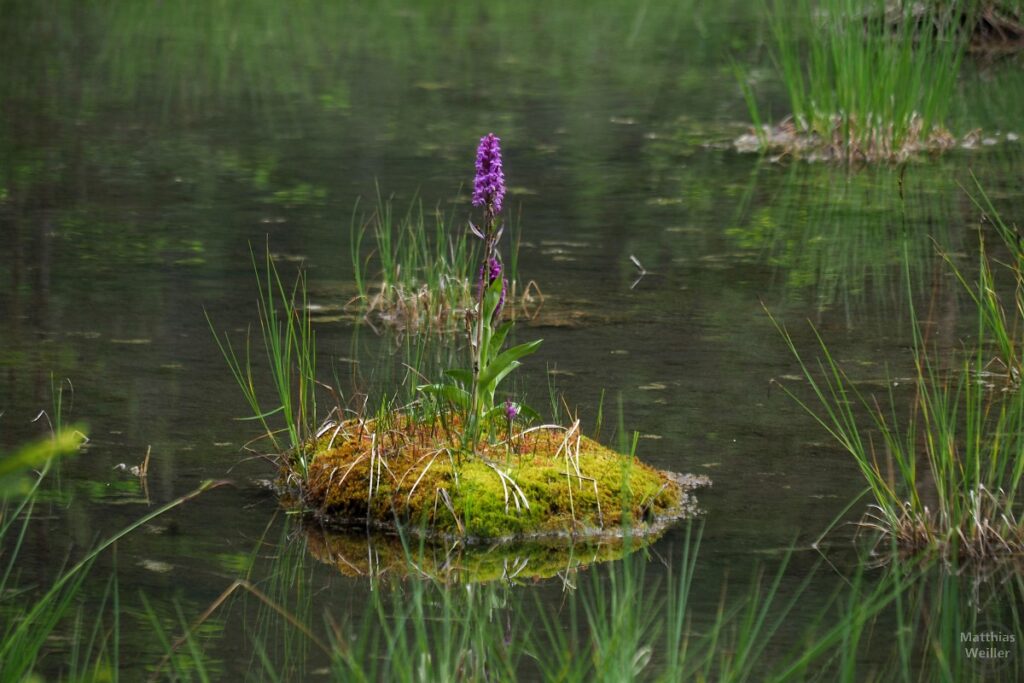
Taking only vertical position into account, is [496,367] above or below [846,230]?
above

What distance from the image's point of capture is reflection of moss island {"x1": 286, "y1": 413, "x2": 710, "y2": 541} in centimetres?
467

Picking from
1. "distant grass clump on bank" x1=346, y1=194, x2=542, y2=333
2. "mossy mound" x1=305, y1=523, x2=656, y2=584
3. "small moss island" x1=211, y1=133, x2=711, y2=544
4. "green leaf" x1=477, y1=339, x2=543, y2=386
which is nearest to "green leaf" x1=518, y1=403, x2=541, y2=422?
"small moss island" x1=211, y1=133, x2=711, y2=544

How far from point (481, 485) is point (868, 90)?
259 inches

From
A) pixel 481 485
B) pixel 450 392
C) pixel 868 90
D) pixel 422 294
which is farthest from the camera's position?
pixel 868 90

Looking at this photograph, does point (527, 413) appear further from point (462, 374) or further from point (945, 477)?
point (945, 477)

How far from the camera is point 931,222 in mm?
9312

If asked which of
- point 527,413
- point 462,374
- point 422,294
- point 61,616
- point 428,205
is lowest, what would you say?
point 428,205

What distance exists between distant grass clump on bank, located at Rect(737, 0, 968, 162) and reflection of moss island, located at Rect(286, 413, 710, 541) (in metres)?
5.35

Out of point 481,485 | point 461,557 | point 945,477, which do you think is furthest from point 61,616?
point 945,477

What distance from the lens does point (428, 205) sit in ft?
32.1

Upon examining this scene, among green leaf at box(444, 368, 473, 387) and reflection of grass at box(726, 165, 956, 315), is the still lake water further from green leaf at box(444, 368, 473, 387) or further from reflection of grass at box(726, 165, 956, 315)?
green leaf at box(444, 368, 473, 387)

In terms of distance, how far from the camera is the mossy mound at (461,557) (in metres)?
4.42

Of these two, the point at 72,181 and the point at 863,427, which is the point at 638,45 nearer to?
the point at 72,181

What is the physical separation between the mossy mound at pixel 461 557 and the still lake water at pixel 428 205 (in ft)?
0.31
